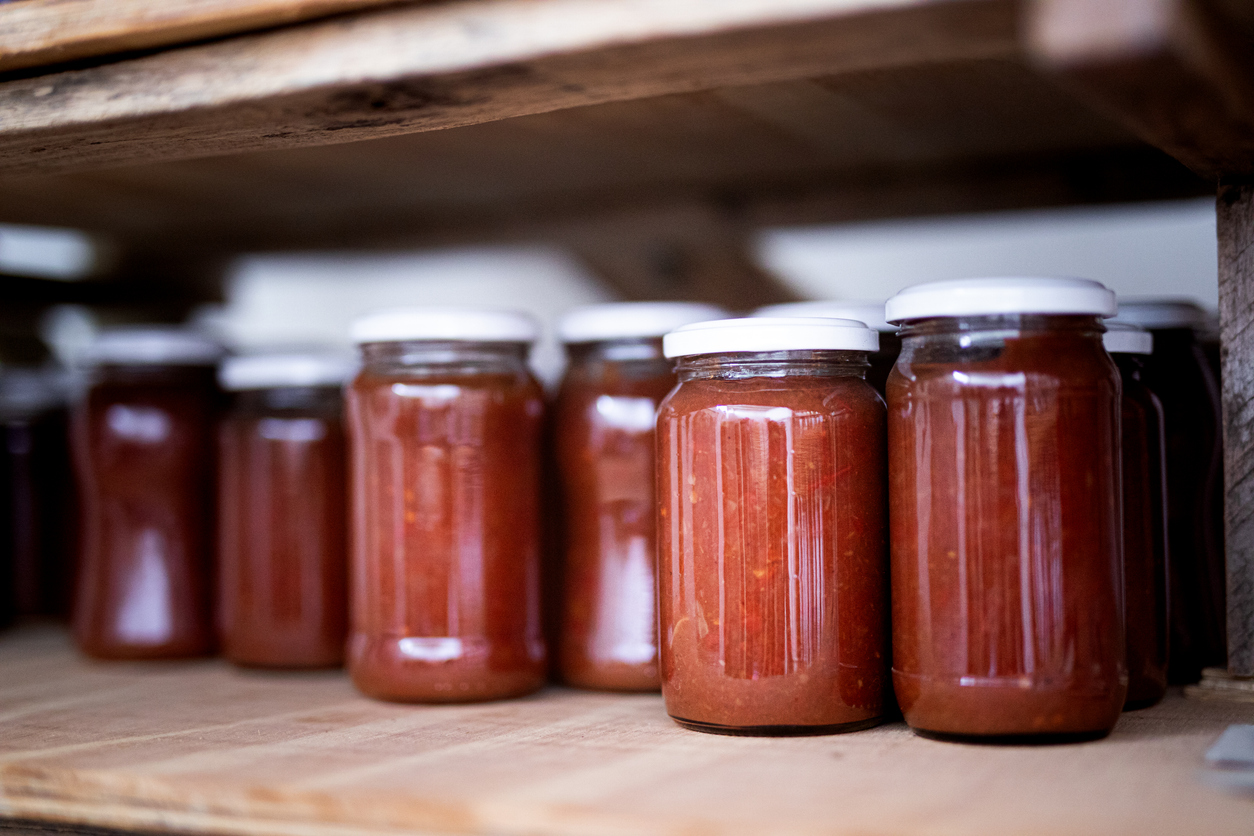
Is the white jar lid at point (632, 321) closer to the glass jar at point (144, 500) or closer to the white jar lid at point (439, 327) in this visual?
the white jar lid at point (439, 327)

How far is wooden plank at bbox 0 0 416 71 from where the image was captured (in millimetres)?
705

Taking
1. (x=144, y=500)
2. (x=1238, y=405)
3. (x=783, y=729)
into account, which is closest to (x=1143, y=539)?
(x=1238, y=405)

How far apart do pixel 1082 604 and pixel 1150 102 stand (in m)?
0.33

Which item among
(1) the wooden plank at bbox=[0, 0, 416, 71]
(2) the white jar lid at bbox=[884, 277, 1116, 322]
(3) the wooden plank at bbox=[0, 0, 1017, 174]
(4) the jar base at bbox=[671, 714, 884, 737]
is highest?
(1) the wooden plank at bbox=[0, 0, 416, 71]

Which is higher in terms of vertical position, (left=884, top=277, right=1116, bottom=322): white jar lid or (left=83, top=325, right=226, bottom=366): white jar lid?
(left=83, top=325, right=226, bottom=366): white jar lid

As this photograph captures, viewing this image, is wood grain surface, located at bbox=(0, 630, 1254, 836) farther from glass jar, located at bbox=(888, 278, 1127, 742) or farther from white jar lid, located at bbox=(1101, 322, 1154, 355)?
white jar lid, located at bbox=(1101, 322, 1154, 355)

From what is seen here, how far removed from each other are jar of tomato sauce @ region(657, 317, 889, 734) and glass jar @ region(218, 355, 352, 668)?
446 millimetres

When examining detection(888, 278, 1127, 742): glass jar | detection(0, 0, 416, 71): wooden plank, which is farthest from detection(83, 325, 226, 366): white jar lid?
detection(888, 278, 1127, 742): glass jar

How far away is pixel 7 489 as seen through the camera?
1535mm

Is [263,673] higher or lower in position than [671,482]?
lower

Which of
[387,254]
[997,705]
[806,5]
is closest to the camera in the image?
[806,5]

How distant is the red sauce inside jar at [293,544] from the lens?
3.76 ft

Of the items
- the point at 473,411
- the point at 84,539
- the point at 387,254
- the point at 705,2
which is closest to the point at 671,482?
the point at 473,411

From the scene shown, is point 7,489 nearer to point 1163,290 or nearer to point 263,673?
point 263,673
